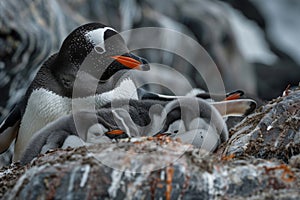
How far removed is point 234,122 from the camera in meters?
5.23

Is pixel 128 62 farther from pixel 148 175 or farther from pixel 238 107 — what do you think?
pixel 148 175

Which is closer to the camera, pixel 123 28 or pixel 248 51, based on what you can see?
pixel 123 28

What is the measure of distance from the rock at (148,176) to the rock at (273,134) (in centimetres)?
64

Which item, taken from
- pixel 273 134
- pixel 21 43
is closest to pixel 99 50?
pixel 273 134

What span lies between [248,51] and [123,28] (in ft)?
18.6

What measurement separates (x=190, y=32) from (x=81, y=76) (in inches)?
361

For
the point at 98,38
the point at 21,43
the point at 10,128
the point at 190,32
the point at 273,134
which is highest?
the point at 98,38

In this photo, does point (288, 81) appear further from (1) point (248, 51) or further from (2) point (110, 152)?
(2) point (110, 152)

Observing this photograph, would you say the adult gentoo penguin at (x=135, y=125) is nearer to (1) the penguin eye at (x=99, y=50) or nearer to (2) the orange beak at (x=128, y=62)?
(2) the orange beak at (x=128, y=62)

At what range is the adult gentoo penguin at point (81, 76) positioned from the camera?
430 cm

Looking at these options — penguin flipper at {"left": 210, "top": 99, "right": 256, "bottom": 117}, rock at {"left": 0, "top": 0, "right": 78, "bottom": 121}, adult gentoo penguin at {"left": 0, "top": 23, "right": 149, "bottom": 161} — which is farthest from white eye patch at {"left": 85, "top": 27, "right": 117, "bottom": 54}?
rock at {"left": 0, "top": 0, "right": 78, "bottom": 121}

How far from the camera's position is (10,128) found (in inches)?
188

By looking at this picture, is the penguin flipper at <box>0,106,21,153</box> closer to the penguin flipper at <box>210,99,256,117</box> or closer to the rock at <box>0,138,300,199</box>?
the penguin flipper at <box>210,99,256,117</box>

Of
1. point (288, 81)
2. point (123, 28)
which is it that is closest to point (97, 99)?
point (123, 28)
